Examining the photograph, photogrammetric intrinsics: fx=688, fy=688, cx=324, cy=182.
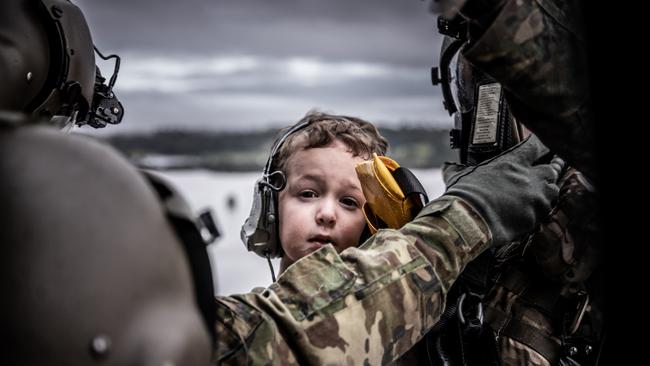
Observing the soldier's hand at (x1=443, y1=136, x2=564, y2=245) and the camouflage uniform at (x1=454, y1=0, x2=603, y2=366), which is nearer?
the camouflage uniform at (x1=454, y1=0, x2=603, y2=366)

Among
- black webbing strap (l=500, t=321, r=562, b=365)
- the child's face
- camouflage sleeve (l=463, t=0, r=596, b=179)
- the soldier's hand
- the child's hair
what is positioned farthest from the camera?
the child's hair

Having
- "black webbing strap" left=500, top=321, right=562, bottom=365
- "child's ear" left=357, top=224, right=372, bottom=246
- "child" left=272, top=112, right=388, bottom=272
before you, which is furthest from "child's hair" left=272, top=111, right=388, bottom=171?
"black webbing strap" left=500, top=321, right=562, bottom=365

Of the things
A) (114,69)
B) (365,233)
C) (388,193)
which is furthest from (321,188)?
(114,69)

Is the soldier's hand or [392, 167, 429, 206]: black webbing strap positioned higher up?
the soldier's hand

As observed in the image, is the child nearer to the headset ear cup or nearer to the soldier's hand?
the headset ear cup

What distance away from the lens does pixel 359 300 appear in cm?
113

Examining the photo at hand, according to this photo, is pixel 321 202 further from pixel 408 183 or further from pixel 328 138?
pixel 408 183

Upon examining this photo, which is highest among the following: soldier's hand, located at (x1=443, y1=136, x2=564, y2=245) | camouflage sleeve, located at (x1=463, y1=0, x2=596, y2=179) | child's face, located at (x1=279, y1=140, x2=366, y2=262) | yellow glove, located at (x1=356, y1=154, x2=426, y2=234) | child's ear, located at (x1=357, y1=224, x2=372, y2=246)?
camouflage sleeve, located at (x1=463, y1=0, x2=596, y2=179)

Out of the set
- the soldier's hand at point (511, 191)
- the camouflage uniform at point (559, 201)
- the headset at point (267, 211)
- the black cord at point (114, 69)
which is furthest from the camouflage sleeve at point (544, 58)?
the black cord at point (114, 69)

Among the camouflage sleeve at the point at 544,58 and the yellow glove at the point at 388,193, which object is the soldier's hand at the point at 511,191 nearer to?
the yellow glove at the point at 388,193

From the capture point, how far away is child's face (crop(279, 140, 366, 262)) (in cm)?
167

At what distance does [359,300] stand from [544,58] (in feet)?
1.56

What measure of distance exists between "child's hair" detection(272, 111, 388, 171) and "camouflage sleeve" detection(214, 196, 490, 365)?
54 centimetres

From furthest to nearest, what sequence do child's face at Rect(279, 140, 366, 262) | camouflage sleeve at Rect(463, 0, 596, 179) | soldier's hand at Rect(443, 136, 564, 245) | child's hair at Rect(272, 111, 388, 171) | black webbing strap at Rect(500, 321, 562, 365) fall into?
child's hair at Rect(272, 111, 388, 171)
child's face at Rect(279, 140, 366, 262)
black webbing strap at Rect(500, 321, 562, 365)
soldier's hand at Rect(443, 136, 564, 245)
camouflage sleeve at Rect(463, 0, 596, 179)
